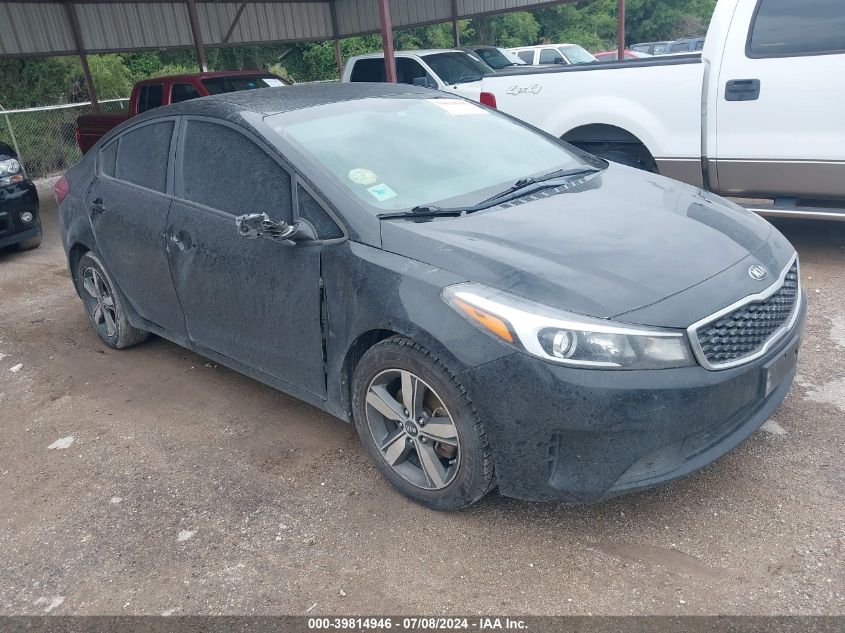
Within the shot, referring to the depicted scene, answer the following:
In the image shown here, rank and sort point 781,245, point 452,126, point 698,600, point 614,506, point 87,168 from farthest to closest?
point 87,168, point 452,126, point 781,245, point 614,506, point 698,600

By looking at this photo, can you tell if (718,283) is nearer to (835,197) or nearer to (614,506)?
(614,506)

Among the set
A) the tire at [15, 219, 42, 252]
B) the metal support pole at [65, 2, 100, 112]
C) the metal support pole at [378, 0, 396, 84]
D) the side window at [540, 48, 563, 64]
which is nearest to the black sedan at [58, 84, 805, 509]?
the tire at [15, 219, 42, 252]

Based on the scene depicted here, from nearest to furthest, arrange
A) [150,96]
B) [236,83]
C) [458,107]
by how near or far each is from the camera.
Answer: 1. [458,107]
2. [236,83]
3. [150,96]

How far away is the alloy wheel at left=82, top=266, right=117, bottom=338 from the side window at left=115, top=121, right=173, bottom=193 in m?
0.76

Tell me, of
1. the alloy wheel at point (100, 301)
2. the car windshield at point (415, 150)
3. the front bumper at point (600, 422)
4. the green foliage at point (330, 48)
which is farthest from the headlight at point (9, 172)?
the green foliage at point (330, 48)

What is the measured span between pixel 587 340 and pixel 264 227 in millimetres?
1414

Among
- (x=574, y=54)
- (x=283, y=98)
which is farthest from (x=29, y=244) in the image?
(x=574, y=54)

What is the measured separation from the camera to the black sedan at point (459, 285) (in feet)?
8.23

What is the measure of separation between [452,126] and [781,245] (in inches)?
66.8

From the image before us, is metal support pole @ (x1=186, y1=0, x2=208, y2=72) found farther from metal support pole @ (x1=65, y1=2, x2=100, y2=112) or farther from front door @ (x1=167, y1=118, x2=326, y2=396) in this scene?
front door @ (x1=167, y1=118, x2=326, y2=396)

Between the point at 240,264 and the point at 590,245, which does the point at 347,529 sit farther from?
the point at 590,245

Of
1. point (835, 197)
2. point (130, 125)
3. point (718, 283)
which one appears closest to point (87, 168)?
point (130, 125)

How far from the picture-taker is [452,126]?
3.85 meters

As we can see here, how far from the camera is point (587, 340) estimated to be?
2.48 metres
